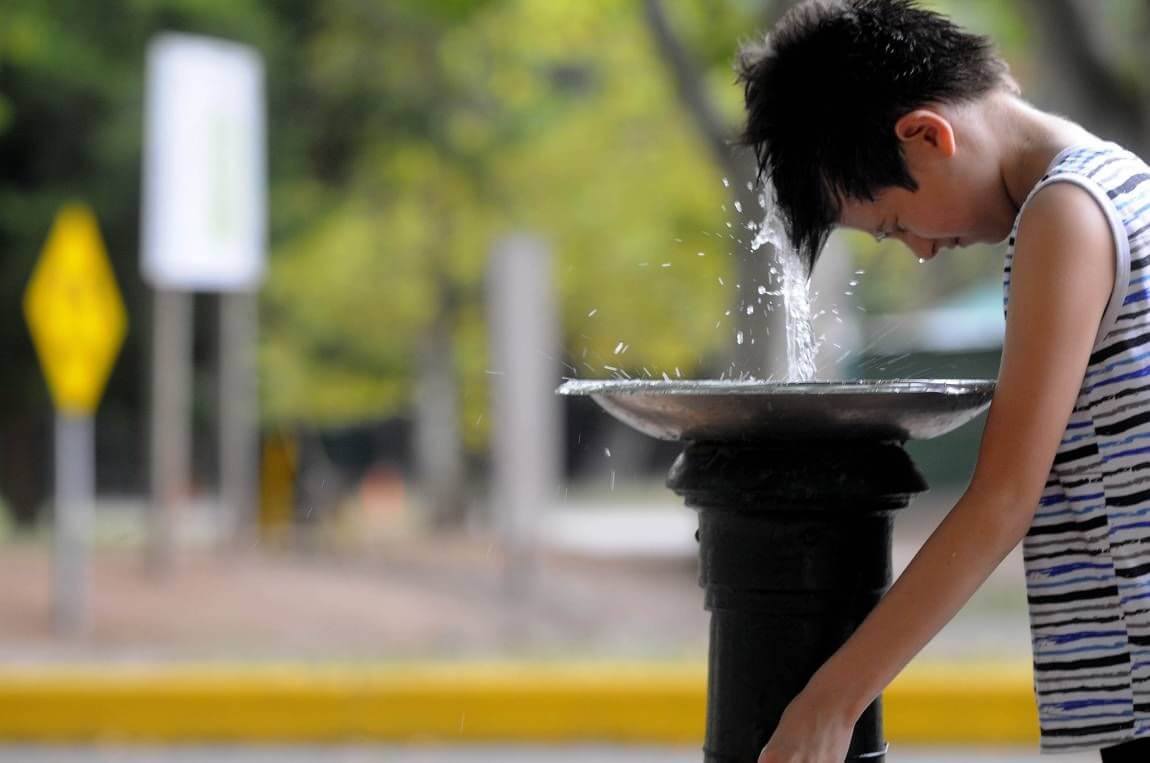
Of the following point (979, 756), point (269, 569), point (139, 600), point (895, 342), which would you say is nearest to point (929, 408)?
point (979, 756)

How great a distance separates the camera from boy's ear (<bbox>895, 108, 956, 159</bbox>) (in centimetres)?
179

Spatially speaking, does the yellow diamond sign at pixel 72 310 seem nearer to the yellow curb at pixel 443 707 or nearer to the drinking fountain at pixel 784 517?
the yellow curb at pixel 443 707

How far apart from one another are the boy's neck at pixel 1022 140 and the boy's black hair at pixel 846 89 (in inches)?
1.2

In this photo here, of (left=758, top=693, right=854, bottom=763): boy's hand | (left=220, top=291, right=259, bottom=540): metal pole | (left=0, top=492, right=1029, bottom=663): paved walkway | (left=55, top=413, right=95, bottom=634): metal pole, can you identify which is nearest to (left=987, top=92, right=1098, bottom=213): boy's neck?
(left=758, top=693, right=854, bottom=763): boy's hand

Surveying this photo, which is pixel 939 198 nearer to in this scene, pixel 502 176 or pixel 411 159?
pixel 502 176

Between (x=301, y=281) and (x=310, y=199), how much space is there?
4.43ft

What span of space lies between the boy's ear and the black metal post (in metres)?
0.36

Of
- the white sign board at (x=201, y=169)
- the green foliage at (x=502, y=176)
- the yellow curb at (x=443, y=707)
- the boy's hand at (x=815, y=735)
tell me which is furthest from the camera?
the green foliage at (x=502, y=176)

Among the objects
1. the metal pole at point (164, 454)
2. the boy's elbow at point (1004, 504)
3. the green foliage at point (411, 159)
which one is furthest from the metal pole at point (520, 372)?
the boy's elbow at point (1004, 504)

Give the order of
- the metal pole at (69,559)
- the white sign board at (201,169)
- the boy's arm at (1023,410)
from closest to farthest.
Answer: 1. the boy's arm at (1023,410)
2. the metal pole at (69,559)
3. the white sign board at (201,169)

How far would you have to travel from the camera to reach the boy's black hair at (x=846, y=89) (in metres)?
1.82

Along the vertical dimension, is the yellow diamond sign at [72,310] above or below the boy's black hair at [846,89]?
above

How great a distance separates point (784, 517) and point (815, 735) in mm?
290

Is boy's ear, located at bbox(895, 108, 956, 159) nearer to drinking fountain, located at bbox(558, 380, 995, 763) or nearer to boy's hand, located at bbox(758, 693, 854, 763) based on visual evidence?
drinking fountain, located at bbox(558, 380, 995, 763)
